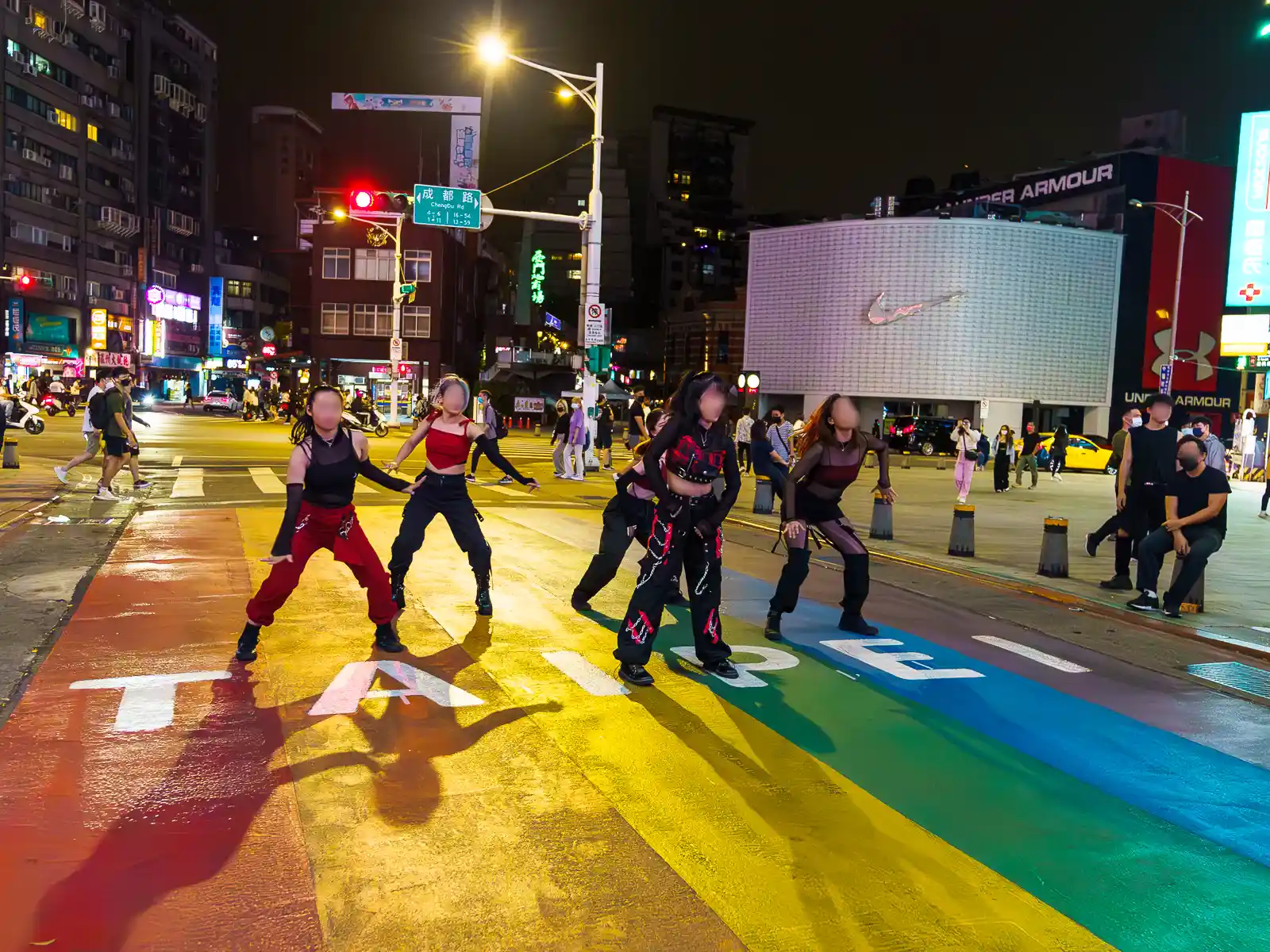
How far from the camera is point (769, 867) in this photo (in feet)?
12.8

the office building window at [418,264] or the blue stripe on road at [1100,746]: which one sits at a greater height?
the office building window at [418,264]

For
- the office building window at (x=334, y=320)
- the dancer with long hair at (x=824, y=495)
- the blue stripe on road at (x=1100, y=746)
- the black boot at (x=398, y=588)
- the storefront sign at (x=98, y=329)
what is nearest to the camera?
the blue stripe on road at (x=1100, y=746)

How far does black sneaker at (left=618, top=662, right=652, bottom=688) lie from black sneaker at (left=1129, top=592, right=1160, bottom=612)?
579 cm

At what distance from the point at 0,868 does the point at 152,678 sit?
2573 millimetres

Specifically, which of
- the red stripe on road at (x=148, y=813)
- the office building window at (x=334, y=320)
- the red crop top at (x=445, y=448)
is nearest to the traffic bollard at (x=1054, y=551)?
the red crop top at (x=445, y=448)

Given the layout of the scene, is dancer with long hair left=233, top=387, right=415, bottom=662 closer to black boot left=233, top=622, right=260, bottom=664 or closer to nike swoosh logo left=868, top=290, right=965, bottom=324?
black boot left=233, top=622, right=260, bottom=664

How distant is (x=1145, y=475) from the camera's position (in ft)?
33.8

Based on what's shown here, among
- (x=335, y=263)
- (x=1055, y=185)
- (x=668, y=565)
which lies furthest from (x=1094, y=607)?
(x=1055, y=185)

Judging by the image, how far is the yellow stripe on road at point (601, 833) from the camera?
345cm

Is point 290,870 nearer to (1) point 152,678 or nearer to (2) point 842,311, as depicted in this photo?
(1) point 152,678

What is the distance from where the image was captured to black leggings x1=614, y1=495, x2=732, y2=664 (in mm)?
6391

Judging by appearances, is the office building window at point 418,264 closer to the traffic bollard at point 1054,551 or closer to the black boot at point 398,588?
the traffic bollard at point 1054,551

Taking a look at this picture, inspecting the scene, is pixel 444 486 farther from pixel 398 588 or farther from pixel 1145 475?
pixel 1145 475

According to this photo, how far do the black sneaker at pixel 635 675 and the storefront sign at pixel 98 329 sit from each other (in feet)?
268
